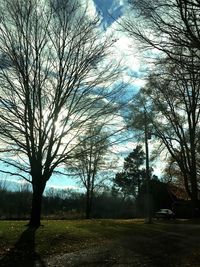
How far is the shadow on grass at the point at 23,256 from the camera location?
1169 cm

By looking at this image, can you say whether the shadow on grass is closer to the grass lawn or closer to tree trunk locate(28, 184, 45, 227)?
the grass lawn

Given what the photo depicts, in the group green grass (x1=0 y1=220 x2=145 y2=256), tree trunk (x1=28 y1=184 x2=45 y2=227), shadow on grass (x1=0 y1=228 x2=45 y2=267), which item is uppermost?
tree trunk (x1=28 y1=184 x2=45 y2=227)

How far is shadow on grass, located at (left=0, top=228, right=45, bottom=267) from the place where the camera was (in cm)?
1169

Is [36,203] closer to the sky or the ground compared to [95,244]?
closer to the sky

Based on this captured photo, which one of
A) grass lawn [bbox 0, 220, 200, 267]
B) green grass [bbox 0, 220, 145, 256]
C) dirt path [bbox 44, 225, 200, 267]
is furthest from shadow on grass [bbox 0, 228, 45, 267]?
dirt path [bbox 44, 225, 200, 267]

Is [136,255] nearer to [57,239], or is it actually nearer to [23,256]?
[23,256]

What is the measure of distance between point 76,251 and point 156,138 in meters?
28.9

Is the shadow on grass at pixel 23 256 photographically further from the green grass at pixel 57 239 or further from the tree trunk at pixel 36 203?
the tree trunk at pixel 36 203

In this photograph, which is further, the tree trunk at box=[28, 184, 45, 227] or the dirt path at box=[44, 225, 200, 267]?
the tree trunk at box=[28, 184, 45, 227]

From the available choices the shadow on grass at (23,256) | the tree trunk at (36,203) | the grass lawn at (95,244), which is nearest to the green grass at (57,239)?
the grass lawn at (95,244)

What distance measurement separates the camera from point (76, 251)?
1383cm

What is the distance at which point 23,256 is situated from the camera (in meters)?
12.7

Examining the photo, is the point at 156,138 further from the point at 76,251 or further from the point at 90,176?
the point at 76,251

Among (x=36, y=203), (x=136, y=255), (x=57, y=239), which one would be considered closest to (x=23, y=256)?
(x=57, y=239)
